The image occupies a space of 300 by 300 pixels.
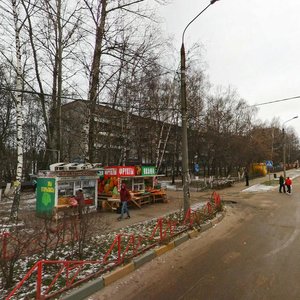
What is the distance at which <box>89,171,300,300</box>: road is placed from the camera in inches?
220

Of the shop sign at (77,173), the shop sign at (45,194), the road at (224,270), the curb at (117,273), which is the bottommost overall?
the road at (224,270)

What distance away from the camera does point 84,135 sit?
16.2 m

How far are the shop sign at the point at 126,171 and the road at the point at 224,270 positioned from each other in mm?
7178

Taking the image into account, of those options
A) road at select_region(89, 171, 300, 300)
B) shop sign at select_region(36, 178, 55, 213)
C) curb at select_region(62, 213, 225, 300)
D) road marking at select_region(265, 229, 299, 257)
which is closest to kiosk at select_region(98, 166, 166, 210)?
shop sign at select_region(36, 178, 55, 213)

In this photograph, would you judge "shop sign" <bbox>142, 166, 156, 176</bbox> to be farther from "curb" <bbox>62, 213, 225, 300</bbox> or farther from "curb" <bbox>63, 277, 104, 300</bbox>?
"curb" <bbox>63, 277, 104, 300</bbox>

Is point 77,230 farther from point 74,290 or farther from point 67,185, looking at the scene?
point 67,185

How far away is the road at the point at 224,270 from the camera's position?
5594mm

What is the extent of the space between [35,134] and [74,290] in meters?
43.1

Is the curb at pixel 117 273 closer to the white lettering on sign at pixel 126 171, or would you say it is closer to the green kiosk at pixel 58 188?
the green kiosk at pixel 58 188

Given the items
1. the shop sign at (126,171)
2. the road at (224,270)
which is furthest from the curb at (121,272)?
the shop sign at (126,171)

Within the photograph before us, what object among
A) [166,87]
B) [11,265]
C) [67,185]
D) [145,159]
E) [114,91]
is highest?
[166,87]

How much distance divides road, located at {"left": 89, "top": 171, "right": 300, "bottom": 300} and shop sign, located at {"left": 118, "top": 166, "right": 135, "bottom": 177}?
7178 millimetres

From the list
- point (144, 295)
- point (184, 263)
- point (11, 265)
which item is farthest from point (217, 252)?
point (11, 265)

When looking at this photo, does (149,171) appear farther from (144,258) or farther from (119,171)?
(144,258)
